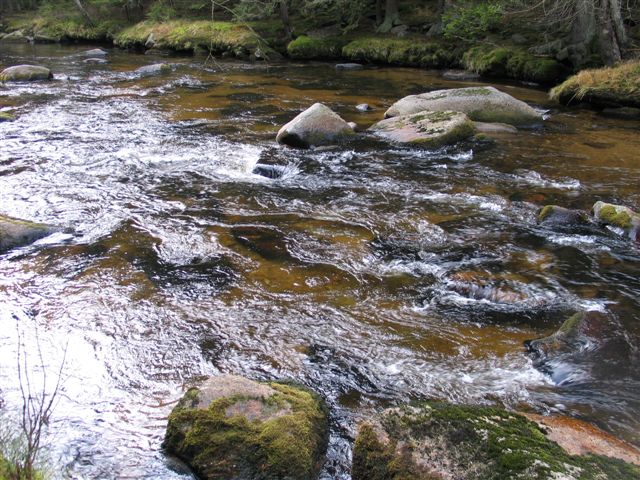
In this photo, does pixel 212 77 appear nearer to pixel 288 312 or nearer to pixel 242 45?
pixel 242 45

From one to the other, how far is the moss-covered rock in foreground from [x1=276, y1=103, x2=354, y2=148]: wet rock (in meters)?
7.97

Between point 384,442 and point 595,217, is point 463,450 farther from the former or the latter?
point 595,217

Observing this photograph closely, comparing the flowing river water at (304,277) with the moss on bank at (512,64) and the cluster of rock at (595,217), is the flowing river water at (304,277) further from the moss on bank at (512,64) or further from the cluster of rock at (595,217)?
the moss on bank at (512,64)

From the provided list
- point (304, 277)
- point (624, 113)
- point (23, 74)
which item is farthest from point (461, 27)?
point (304, 277)

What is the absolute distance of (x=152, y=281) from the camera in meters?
5.75

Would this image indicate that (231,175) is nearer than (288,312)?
No

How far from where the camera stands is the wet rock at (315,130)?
10.6 metres

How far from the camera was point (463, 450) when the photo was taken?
296 cm

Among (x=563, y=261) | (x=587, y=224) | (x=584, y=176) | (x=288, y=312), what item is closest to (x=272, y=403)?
(x=288, y=312)

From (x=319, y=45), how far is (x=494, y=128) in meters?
14.9

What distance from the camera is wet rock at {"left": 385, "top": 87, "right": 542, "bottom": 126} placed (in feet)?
40.3

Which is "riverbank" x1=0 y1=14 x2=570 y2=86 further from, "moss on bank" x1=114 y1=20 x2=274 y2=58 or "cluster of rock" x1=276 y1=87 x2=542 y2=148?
"cluster of rock" x1=276 y1=87 x2=542 y2=148

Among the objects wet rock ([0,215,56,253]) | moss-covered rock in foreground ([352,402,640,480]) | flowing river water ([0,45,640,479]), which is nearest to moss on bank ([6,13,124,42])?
flowing river water ([0,45,640,479])

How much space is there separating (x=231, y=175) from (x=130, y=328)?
15.5ft
